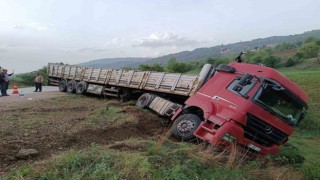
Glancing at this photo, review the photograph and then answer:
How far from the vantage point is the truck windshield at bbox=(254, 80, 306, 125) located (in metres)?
7.70

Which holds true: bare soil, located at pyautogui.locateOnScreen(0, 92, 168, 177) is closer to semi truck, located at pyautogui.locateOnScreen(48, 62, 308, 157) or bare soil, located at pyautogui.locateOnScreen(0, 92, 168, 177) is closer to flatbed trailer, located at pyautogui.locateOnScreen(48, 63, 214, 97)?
semi truck, located at pyautogui.locateOnScreen(48, 62, 308, 157)

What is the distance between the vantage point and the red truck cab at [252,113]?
750 cm

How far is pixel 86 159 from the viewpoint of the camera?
5.10 m

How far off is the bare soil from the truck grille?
2079 mm

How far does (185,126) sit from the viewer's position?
854 cm

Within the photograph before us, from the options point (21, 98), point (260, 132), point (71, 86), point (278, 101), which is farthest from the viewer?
point (71, 86)

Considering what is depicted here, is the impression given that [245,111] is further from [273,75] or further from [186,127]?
[186,127]

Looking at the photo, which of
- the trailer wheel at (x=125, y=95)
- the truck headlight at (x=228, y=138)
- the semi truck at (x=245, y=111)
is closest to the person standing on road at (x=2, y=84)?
the trailer wheel at (x=125, y=95)

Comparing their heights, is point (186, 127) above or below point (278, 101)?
below

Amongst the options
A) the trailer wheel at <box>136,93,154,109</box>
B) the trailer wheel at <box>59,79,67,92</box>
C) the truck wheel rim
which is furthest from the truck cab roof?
the trailer wheel at <box>59,79,67,92</box>

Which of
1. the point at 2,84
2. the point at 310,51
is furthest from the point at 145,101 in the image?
the point at 310,51

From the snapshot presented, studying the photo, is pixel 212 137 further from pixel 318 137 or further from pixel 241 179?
pixel 318 137

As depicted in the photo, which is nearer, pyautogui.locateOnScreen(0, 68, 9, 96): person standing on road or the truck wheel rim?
the truck wheel rim

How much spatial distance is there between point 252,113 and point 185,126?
1.67 metres
